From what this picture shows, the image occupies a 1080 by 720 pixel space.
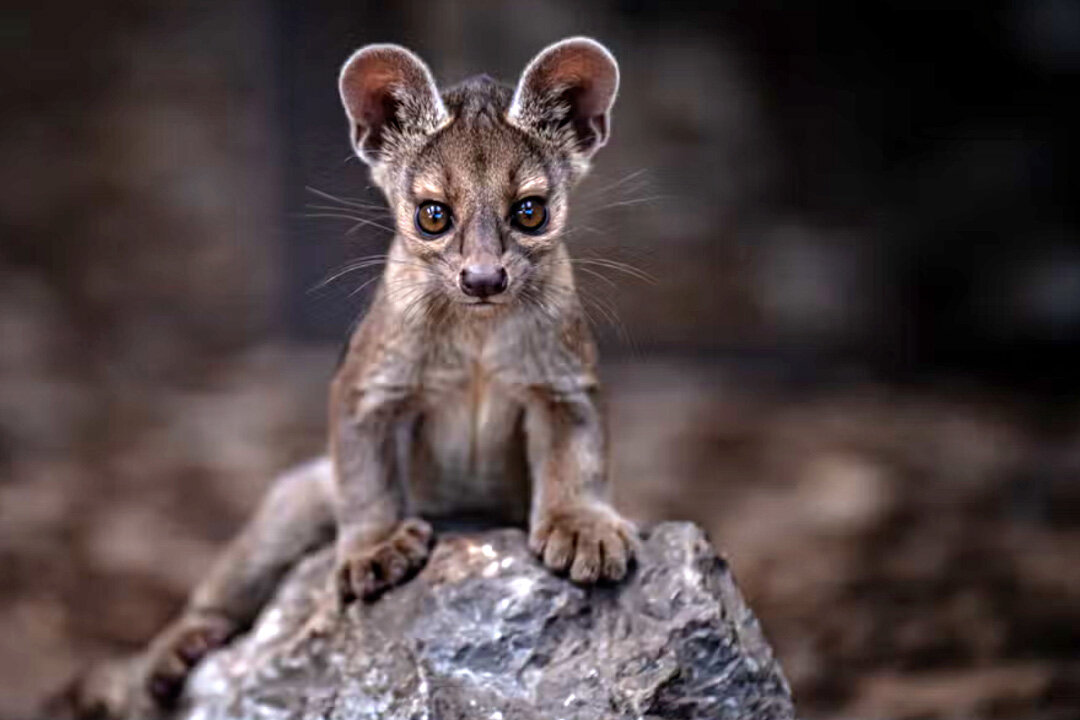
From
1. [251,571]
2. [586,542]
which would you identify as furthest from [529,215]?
[251,571]

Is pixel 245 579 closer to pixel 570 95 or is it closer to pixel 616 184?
pixel 616 184

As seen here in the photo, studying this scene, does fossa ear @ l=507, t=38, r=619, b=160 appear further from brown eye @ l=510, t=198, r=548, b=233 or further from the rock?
the rock

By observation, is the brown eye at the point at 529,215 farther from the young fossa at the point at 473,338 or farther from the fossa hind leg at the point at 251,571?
the fossa hind leg at the point at 251,571

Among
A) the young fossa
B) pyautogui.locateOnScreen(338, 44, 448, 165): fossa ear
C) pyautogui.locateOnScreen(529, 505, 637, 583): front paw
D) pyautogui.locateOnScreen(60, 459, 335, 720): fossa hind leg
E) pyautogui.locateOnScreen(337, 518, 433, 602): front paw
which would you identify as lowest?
pyautogui.locateOnScreen(60, 459, 335, 720): fossa hind leg

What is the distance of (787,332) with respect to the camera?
11688 mm

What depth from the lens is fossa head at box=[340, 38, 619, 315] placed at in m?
4.57

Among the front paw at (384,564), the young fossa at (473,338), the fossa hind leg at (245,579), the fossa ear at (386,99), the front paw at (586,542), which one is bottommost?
the fossa hind leg at (245,579)

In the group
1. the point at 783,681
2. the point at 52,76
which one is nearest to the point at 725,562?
the point at 783,681

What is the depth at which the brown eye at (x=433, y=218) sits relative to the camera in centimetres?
466

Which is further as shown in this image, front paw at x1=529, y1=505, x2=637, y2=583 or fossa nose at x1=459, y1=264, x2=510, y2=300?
front paw at x1=529, y1=505, x2=637, y2=583

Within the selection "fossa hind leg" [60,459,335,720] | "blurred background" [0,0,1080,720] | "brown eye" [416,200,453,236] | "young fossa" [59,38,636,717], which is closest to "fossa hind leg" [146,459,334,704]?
"fossa hind leg" [60,459,335,720]

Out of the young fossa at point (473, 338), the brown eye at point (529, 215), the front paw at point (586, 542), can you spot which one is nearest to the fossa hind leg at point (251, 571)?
the young fossa at point (473, 338)

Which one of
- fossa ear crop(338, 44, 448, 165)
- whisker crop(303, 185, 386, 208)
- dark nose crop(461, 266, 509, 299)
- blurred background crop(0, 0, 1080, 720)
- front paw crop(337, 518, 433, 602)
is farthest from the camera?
blurred background crop(0, 0, 1080, 720)

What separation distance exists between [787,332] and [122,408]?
195 inches
